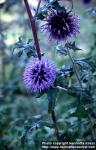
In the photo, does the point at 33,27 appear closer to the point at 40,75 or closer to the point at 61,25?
the point at 61,25

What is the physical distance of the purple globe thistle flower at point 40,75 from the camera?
1.97 m

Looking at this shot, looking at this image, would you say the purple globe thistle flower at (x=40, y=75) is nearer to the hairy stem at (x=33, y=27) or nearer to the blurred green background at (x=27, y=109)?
the hairy stem at (x=33, y=27)

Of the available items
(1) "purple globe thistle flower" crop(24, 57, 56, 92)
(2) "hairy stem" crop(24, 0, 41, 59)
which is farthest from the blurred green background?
(1) "purple globe thistle flower" crop(24, 57, 56, 92)

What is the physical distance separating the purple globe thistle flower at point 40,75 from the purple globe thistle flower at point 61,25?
0.52ft

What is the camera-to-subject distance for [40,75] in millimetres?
1999

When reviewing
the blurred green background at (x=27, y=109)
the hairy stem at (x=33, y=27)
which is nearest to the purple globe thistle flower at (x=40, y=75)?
the hairy stem at (x=33, y=27)

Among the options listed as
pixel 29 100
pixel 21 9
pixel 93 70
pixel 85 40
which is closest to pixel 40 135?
pixel 93 70

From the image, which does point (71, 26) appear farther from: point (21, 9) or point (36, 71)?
point (21, 9)

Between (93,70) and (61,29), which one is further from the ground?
(61,29)

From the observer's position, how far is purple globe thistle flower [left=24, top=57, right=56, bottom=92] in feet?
6.48

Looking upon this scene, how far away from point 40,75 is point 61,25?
0.96 ft

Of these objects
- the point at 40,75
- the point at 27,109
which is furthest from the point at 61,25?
the point at 27,109

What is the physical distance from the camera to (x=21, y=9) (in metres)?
4.66

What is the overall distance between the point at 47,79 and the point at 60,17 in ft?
1.12
